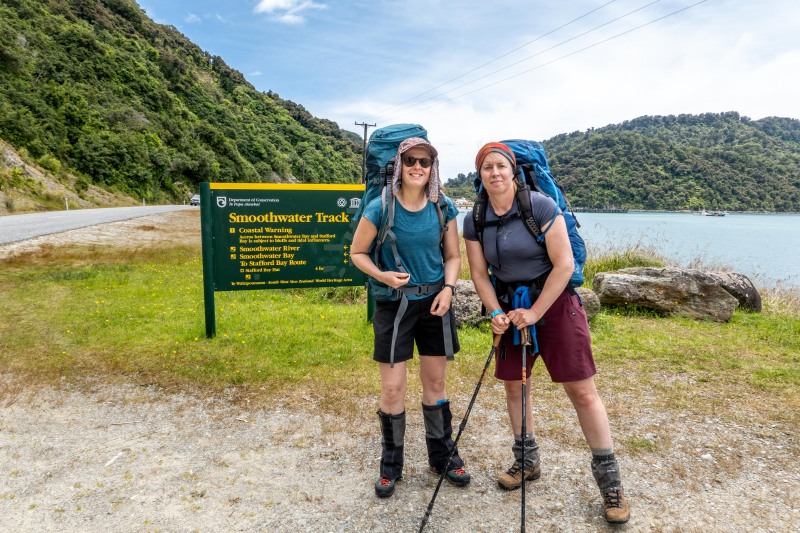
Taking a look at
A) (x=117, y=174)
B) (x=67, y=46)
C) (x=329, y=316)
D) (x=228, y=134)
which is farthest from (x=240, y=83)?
(x=329, y=316)

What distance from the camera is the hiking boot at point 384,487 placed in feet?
8.87

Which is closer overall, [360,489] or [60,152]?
[360,489]

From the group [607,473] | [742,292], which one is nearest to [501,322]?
[607,473]

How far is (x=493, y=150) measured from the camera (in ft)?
8.32

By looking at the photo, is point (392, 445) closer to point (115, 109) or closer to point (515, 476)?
point (515, 476)

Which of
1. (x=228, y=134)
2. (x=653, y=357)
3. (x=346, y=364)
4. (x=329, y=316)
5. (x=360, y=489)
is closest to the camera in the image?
(x=360, y=489)

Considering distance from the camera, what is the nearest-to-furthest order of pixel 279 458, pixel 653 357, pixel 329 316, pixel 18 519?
pixel 18 519
pixel 279 458
pixel 653 357
pixel 329 316

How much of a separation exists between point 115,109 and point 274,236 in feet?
148

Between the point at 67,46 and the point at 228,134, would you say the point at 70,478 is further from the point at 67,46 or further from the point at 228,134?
the point at 228,134

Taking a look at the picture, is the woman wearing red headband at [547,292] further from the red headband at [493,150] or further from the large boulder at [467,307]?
the large boulder at [467,307]

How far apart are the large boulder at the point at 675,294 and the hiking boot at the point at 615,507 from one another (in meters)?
5.25

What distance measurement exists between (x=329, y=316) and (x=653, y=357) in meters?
3.95

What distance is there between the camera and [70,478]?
2.84 m

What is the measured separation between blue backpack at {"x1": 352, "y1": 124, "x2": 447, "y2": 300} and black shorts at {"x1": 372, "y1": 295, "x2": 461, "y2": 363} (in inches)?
4.3
